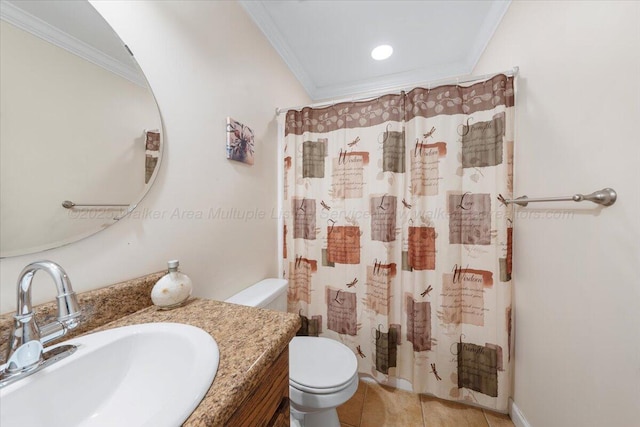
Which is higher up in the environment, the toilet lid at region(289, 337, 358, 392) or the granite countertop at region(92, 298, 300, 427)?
the granite countertop at region(92, 298, 300, 427)

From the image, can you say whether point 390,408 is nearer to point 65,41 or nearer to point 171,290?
point 171,290

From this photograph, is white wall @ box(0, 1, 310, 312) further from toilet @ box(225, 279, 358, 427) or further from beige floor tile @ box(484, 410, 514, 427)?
beige floor tile @ box(484, 410, 514, 427)

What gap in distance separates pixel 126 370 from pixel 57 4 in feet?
3.15

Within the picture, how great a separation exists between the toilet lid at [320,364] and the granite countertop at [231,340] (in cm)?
48

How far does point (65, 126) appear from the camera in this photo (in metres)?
0.57

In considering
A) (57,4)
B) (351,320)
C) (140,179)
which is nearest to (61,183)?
(140,179)

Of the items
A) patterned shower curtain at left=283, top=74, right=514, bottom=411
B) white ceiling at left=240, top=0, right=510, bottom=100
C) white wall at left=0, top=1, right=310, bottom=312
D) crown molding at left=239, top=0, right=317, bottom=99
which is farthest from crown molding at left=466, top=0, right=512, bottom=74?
white wall at left=0, top=1, right=310, bottom=312

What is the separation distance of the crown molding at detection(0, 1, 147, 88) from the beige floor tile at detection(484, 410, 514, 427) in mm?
2222

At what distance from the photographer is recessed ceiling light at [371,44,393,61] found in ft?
5.34

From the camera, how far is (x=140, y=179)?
740 millimetres

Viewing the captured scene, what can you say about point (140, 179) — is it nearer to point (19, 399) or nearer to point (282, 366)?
point (19, 399)

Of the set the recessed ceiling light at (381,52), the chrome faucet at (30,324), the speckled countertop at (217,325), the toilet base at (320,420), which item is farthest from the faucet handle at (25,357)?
the recessed ceiling light at (381,52)

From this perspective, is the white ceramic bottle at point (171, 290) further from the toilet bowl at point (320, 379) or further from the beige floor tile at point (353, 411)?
the beige floor tile at point (353, 411)

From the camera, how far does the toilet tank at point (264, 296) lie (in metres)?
1.08
